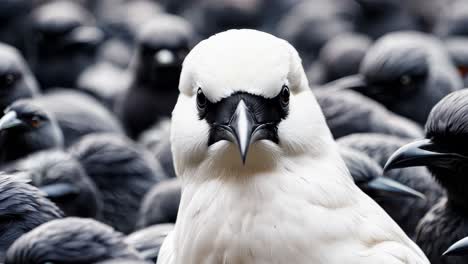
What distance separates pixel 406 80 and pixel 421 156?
230 centimetres

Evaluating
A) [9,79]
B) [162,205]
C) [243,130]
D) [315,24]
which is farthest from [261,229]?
[315,24]

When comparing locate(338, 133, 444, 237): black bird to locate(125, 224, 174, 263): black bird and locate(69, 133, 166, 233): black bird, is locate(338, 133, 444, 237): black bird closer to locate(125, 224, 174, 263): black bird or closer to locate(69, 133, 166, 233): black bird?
locate(125, 224, 174, 263): black bird

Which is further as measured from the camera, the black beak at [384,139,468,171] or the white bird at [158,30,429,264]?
the black beak at [384,139,468,171]

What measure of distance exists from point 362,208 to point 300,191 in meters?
0.24

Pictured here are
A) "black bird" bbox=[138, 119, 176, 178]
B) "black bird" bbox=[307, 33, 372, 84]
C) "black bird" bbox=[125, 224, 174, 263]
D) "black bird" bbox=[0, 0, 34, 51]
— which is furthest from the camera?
"black bird" bbox=[0, 0, 34, 51]

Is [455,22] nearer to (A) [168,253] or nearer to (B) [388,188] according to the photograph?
(B) [388,188]

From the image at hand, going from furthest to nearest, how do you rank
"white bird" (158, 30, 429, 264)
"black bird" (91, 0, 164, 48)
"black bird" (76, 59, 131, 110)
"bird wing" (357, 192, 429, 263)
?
1. "black bird" (91, 0, 164, 48)
2. "black bird" (76, 59, 131, 110)
3. "bird wing" (357, 192, 429, 263)
4. "white bird" (158, 30, 429, 264)

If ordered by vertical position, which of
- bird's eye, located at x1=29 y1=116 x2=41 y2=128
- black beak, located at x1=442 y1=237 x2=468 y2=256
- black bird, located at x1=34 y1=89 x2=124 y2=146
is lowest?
black bird, located at x1=34 y1=89 x2=124 y2=146

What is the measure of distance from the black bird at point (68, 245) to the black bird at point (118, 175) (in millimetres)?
1788

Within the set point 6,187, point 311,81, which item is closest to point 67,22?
point 311,81

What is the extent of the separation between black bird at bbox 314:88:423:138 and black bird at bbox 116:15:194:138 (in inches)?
68.3

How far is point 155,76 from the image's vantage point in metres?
7.35

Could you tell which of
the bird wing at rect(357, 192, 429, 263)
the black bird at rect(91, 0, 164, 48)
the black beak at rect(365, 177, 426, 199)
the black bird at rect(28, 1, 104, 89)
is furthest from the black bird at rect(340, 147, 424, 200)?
the black bird at rect(91, 0, 164, 48)

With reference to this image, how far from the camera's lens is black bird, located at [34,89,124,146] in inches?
255
